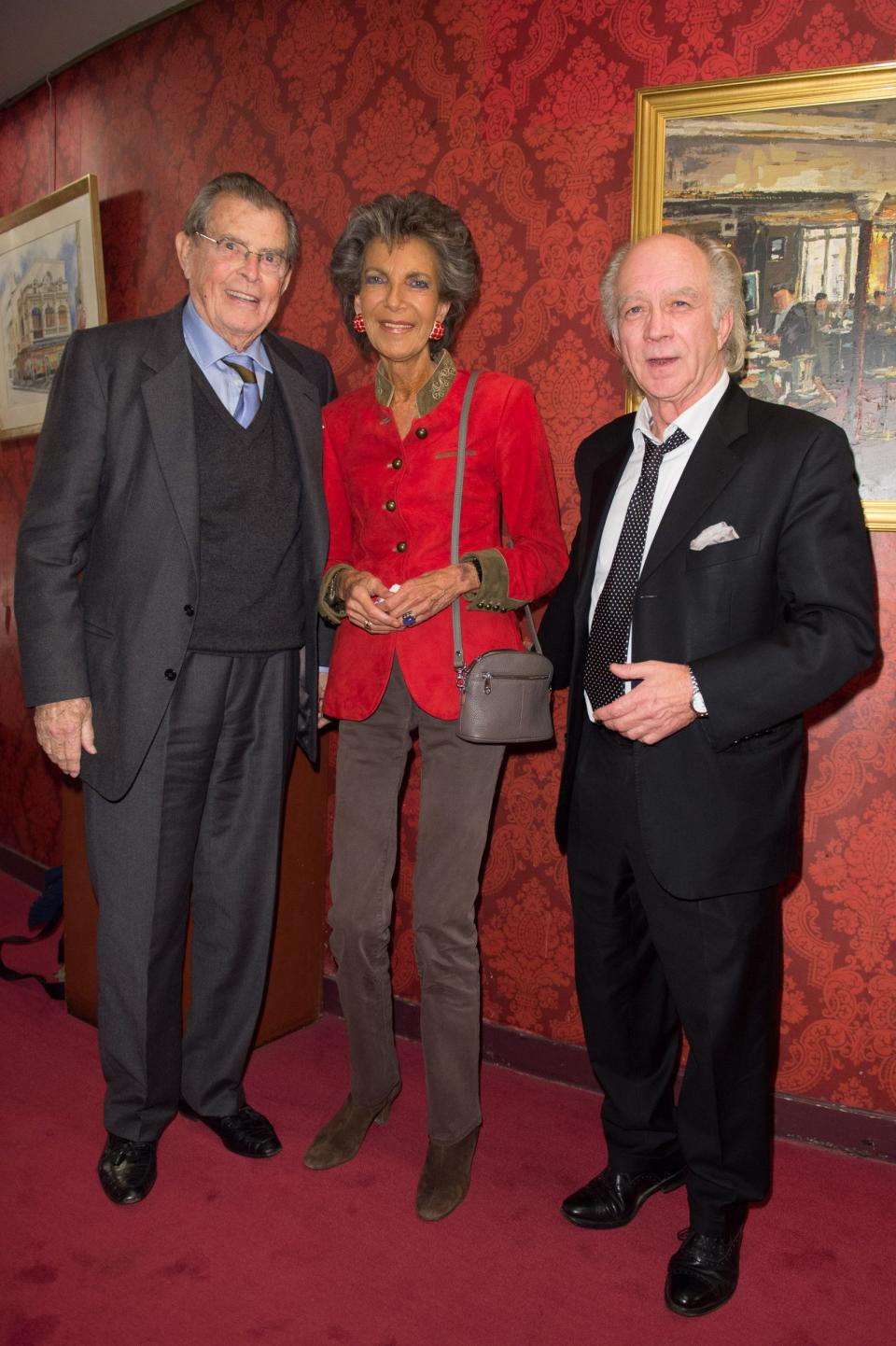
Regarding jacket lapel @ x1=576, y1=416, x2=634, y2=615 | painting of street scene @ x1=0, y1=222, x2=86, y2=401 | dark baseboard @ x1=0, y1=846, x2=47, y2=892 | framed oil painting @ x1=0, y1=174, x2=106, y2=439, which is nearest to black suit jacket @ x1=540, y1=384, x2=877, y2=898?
jacket lapel @ x1=576, y1=416, x2=634, y2=615

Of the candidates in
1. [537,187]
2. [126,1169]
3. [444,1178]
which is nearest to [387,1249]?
[444,1178]

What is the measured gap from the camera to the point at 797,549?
1.82m

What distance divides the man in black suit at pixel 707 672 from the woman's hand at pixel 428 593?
231mm

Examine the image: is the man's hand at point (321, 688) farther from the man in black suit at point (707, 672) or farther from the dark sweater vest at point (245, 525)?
the man in black suit at point (707, 672)

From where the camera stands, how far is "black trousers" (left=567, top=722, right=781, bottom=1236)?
196 centimetres

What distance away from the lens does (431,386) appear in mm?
2285

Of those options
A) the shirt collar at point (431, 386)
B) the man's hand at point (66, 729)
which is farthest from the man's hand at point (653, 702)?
the man's hand at point (66, 729)

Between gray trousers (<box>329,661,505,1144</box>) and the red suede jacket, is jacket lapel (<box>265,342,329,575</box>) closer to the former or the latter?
the red suede jacket

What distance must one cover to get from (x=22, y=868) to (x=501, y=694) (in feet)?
10.4

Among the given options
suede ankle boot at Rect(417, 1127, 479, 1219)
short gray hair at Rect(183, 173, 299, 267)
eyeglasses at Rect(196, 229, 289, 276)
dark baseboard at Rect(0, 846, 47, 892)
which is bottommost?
dark baseboard at Rect(0, 846, 47, 892)

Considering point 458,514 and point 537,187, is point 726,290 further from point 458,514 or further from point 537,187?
point 537,187

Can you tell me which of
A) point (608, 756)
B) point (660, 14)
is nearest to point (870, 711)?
point (608, 756)

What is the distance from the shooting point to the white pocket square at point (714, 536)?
1862 mm

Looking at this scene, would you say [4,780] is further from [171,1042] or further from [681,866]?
[681,866]
